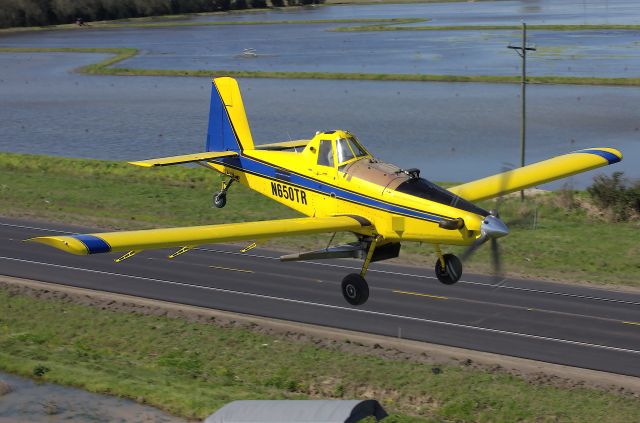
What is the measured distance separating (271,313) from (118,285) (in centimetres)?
827

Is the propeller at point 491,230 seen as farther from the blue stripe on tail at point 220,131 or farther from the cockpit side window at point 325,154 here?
the blue stripe on tail at point 220,131

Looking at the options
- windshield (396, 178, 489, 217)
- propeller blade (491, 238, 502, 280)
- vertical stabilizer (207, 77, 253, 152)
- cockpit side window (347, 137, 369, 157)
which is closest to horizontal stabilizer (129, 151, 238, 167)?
vertical stabilizer (207, 77, 253, 152)

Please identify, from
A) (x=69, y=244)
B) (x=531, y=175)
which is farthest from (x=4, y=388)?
(x=531, y=175)

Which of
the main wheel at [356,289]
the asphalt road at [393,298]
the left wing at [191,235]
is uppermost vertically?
the left wing at [191,235]

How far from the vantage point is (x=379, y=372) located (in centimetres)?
3225

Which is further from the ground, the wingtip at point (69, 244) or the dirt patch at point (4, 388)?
the wingtip at point (69, 244)

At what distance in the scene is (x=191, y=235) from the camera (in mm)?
25328

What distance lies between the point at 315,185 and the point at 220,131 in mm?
7706

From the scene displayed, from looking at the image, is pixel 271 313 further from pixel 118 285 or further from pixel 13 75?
pixel 13 75

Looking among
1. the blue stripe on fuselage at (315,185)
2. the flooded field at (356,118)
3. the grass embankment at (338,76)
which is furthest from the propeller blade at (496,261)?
the grass embankment at (338,76)

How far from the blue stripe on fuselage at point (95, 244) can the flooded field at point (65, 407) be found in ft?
28.2

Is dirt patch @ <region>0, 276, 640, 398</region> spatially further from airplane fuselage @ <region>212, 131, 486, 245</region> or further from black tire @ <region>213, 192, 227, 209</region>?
airplane fuselage @ <region>212, 131, 486, 245</region>

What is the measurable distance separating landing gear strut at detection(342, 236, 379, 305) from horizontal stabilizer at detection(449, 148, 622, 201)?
4.05 metres

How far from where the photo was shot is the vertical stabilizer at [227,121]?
34.7 m
